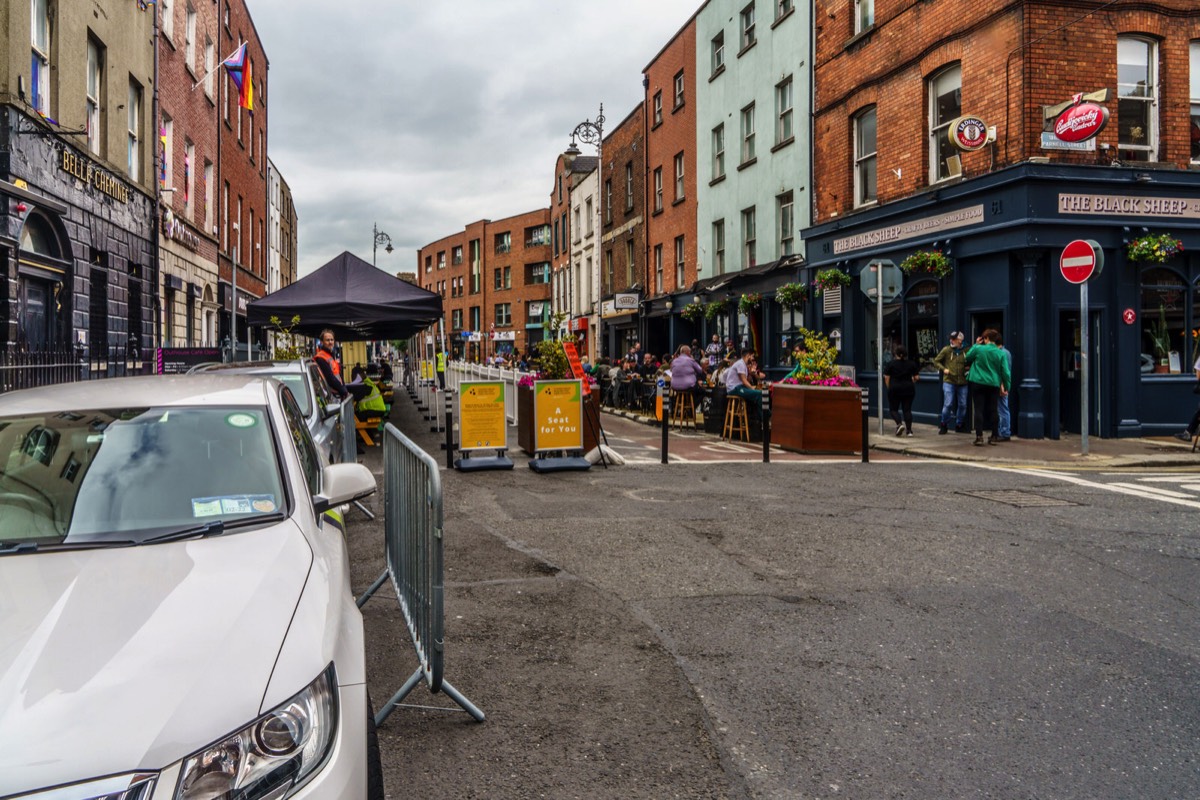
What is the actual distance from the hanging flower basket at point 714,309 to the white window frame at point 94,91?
54.3ft

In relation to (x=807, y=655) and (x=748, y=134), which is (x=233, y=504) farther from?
(x=748, y=134)

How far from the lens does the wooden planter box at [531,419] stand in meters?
12.7

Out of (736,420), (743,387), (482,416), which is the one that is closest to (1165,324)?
(743,387)

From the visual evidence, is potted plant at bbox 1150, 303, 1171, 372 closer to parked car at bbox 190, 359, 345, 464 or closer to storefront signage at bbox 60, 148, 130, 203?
parked car at bbox 190, 359, 345, 464

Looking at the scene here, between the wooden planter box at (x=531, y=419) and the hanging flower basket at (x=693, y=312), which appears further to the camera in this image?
the hanging flower basket at (x=693, y=312)

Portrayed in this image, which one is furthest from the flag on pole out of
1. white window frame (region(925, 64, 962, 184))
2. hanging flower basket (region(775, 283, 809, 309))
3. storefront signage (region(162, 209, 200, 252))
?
white window frame (region(925, 64, 962, 184))

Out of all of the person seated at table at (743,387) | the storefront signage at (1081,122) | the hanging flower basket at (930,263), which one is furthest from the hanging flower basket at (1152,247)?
the person seated at table at (743,387)

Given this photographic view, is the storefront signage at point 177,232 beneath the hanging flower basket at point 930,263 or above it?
above

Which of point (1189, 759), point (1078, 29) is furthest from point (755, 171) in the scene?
point (1189, 759)

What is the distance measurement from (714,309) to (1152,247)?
1328 cm

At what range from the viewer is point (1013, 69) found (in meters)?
15.6

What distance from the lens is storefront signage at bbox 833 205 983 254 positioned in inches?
646

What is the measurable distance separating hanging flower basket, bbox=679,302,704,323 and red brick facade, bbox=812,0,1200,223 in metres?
9.21

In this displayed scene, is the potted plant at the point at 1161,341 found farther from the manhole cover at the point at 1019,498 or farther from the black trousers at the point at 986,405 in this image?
the manhole cover at the point at 1019,498
